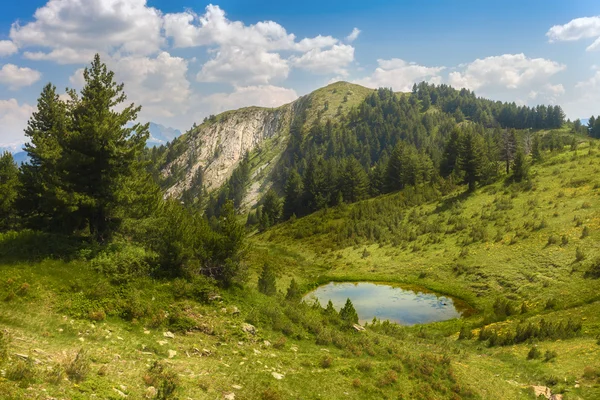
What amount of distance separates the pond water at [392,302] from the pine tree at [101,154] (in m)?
22.4

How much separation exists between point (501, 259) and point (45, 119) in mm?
50004

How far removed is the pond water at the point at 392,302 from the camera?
31.9m

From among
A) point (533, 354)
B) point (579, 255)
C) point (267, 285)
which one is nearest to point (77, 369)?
point (267, 285)

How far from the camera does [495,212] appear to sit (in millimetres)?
49812

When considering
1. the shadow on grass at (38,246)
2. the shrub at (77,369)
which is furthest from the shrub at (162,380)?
the shadow on grass at (38,246)

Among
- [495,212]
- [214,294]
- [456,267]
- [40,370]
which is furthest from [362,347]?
[495,212]

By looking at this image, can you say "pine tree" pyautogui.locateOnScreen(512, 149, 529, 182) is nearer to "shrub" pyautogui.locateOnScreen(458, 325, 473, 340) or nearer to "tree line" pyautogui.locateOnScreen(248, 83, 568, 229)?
"tree line" pyautogui.locateOnScreen(248, 83, 568, 229)

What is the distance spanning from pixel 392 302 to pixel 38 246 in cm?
3125

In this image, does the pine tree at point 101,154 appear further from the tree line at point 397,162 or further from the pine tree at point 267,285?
the tree line at point 397,162

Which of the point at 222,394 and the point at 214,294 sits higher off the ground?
the point at 214,294

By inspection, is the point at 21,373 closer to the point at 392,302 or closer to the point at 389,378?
the point at 389,378

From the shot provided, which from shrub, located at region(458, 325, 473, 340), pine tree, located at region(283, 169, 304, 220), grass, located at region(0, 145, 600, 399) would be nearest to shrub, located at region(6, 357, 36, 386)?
grass, located at region(0, 145, 600, 399)

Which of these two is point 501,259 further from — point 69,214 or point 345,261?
point 69,214

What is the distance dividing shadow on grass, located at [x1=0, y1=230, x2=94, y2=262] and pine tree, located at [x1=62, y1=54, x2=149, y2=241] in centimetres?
223
